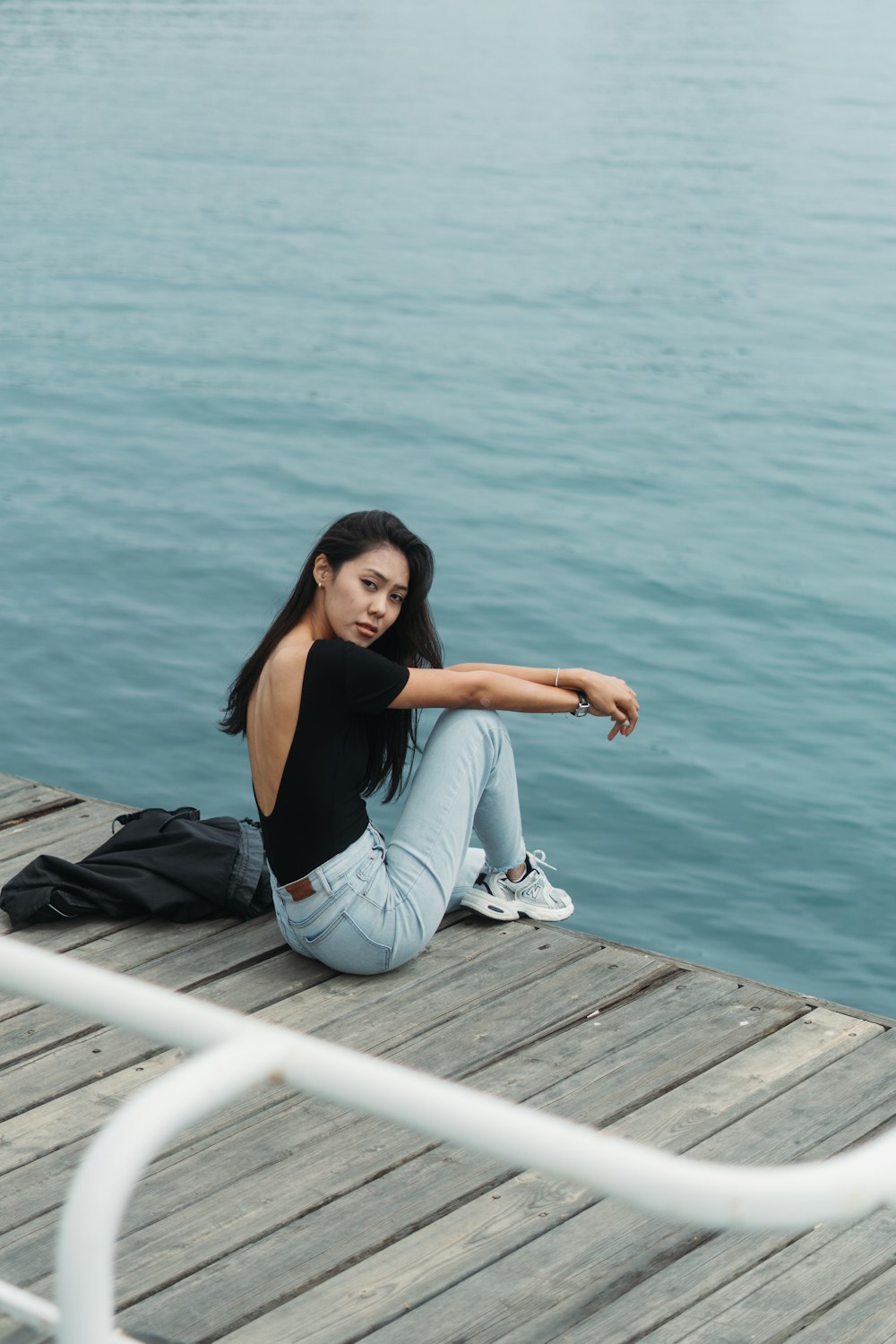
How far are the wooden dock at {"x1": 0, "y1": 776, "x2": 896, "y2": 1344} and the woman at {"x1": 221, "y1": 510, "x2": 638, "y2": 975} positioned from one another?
21 cm

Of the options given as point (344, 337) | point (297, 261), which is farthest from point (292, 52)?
point (344, 337)

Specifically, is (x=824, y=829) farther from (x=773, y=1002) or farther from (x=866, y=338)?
(x=866, y=338)

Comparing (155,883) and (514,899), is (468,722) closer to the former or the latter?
(514,899)

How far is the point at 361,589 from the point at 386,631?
283mm

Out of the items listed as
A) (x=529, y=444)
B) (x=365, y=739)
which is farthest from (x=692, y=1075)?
(x=529, y=444)

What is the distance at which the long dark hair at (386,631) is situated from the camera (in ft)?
12.8

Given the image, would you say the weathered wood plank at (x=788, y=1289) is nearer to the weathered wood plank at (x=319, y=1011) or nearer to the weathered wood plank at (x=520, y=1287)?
the weathered wood plank at (x=520, y=1287)

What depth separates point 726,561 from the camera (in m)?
10.1

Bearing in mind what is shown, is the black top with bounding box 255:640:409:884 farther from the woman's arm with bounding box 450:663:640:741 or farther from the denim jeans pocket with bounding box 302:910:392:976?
the woman's arm with bounding box 450:663:640:741

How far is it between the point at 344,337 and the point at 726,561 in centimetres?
590

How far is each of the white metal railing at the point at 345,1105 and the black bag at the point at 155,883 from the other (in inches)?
109

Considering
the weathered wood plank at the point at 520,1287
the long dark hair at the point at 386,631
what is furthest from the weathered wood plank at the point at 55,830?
the weathered wood plank at the point at 520,1287

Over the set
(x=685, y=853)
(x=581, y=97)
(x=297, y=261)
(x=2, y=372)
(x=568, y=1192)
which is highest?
(x=581, y=97)

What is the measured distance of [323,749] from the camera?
383cm
